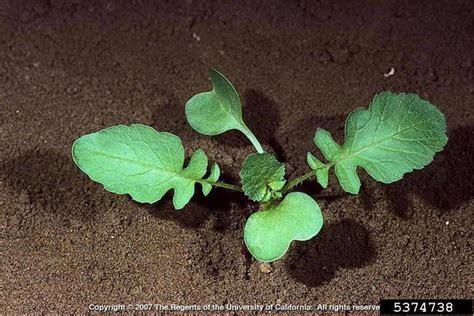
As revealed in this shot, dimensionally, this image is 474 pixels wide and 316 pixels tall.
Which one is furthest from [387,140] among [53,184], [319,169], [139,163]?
[53,184]

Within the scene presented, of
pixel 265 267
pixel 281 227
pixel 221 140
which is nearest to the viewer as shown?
pixel 281 227

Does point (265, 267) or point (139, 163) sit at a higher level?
point (139, 163)

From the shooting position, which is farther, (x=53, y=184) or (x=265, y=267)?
(x=53, y=184)

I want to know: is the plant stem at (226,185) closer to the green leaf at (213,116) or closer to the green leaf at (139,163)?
the green leaf at (139,163)

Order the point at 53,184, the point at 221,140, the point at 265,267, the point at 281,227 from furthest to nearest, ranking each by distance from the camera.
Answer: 1. the point at 221,140
2. the point at 53,184
3. the point at 265,267
4. the point at 281,227

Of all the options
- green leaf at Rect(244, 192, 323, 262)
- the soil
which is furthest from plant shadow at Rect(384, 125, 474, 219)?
green leaf at Rect(244, 192, 323, 262)

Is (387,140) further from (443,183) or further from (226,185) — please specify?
(226,185)

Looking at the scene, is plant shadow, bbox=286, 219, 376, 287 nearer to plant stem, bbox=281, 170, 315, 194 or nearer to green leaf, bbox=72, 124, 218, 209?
plant stem, bbox=281, 170, 315, 194

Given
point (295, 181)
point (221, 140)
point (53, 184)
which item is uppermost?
point (295, 181)
